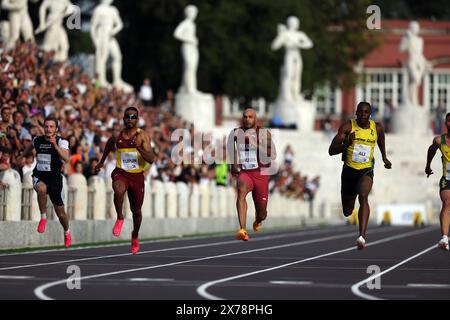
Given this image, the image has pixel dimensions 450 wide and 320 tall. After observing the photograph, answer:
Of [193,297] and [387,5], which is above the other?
[387,5]

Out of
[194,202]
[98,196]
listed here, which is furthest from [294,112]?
[98,196]

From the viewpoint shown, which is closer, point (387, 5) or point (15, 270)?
point (15, 270)

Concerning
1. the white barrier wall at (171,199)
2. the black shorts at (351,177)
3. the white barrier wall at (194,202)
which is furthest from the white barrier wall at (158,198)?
the black shorts at (351,177)

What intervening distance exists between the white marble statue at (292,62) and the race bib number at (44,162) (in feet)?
152

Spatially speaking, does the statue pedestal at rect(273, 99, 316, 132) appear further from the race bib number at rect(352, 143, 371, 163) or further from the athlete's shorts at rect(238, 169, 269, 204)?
the race bib number at rect(352, 143, 371, 163)

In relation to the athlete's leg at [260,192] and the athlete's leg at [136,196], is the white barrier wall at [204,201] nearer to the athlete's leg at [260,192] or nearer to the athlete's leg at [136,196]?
the athlete's leg at [260,192]

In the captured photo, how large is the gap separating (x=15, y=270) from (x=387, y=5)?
82.7 meters

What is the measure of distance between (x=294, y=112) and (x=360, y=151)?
159 feet

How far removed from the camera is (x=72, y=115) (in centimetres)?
3756

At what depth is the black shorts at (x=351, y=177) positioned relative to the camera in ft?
83.9

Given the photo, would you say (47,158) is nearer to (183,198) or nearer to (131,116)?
(131,116)
